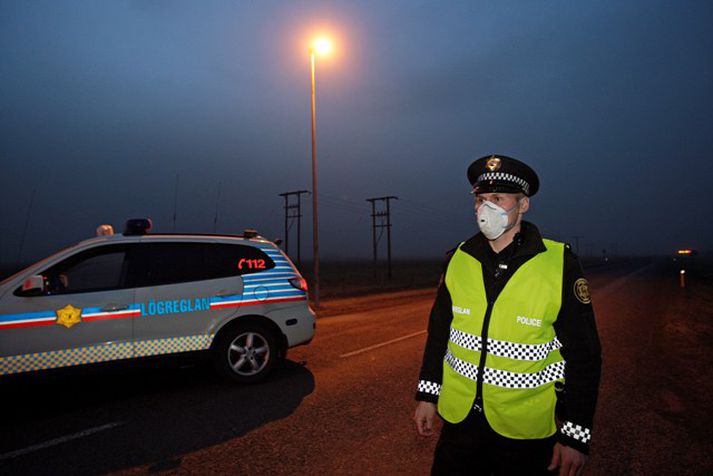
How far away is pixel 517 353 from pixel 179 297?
4299 millimetres

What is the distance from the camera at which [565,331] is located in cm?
188

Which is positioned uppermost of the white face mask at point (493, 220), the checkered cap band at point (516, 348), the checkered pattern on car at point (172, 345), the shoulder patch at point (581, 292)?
the white face mask at point (493, 220)

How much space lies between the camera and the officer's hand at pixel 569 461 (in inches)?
69.4

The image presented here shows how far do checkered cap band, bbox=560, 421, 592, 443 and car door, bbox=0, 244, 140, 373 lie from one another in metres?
4.54

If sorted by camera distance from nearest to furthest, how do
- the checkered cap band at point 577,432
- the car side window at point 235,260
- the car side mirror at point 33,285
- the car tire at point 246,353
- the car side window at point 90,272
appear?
1. the checkered cap band at point 577,432
2. the car side mirror at point 33,285
3. the car side window at point 90,272
4. the car tire at point 246,353
5. the car side window at point 235,260

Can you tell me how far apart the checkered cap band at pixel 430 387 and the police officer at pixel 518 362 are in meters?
0.03

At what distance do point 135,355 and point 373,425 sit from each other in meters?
2.81

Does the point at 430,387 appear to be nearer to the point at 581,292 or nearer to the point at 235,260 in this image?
the point at 581,292

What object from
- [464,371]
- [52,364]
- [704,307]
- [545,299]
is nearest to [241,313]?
[52,364]

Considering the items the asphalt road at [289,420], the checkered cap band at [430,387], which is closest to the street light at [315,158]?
the asphalt road at [289,420]

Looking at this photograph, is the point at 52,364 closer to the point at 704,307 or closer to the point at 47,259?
the point at 47,259

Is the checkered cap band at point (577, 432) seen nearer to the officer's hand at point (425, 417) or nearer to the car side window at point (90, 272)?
the officer's hand at point (425, 417)

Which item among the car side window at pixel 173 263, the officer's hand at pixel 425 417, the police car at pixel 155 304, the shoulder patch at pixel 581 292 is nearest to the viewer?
the shoulder patch at pixel 581 292

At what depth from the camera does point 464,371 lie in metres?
1.97
